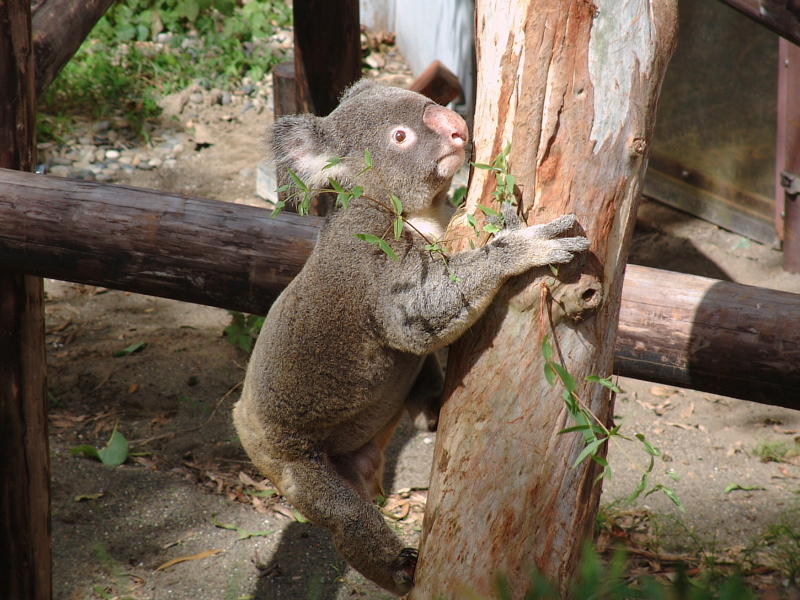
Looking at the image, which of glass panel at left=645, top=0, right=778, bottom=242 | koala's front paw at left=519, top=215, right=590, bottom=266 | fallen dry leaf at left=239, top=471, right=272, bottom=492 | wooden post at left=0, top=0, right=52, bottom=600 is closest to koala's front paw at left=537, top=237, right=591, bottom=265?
koala's front paw at left=519, top=215, right=590, bottom=266

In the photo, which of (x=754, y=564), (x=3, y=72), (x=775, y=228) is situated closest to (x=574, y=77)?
(x=3, y=72)

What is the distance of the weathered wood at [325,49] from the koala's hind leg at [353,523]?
252cm

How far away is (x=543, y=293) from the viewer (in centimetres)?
179

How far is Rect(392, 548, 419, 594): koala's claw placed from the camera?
239 cm

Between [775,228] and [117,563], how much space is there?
4430 mm

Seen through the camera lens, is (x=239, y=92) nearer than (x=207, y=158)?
No

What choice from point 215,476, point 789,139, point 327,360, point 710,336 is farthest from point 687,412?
point 327,360

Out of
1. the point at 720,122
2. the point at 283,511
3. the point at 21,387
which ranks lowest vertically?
the point at 283,511

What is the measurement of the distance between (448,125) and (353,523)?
115cm

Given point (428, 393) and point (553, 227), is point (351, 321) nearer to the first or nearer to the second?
point (428, 393)

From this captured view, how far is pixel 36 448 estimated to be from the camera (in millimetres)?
3096

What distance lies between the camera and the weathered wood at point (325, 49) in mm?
4363

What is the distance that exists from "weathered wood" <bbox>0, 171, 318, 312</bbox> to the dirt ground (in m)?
1.25

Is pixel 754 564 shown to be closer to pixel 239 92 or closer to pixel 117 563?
pixel 117 563
